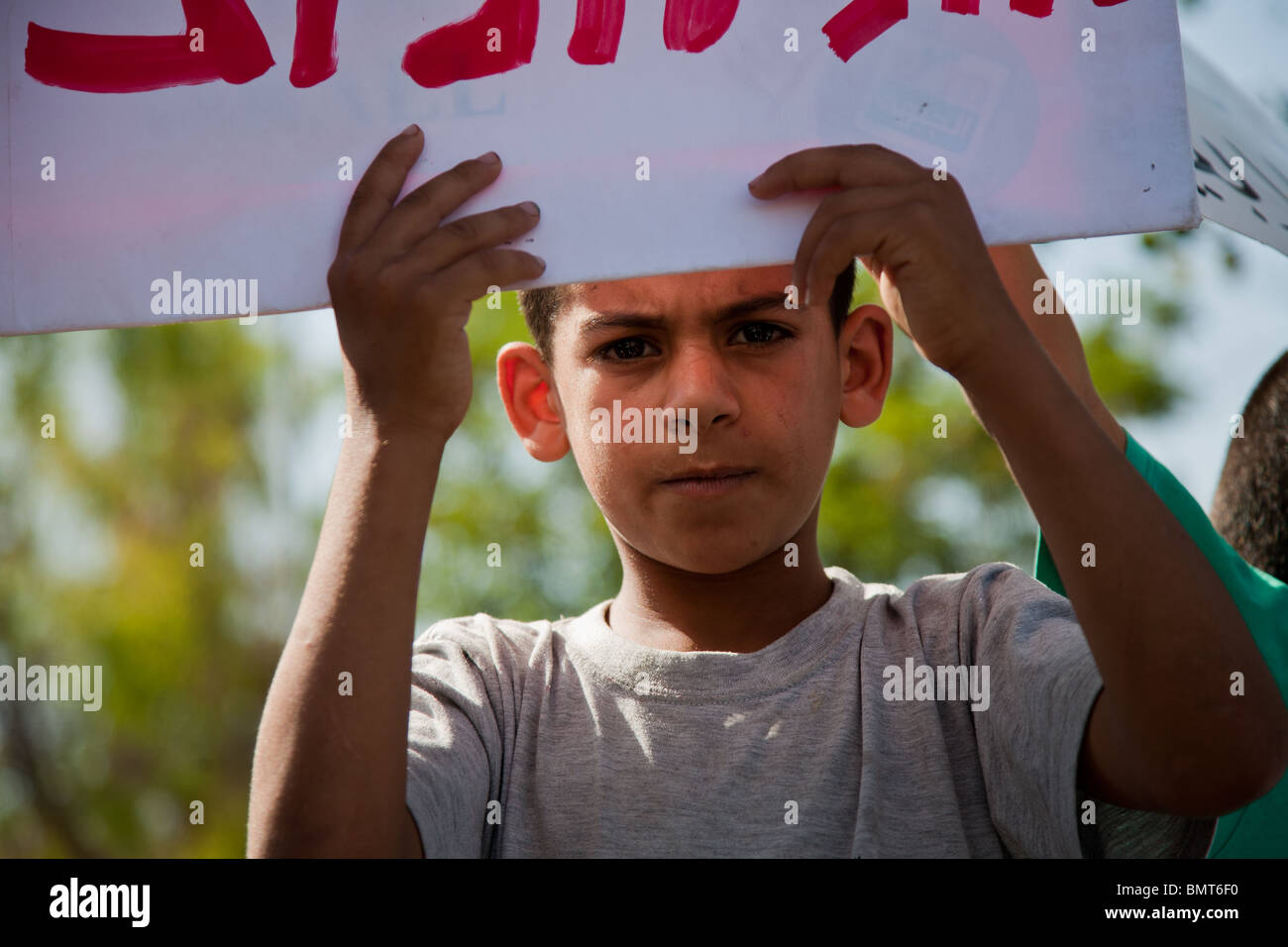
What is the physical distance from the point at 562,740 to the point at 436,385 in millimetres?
550

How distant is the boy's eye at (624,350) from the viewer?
5.85ft

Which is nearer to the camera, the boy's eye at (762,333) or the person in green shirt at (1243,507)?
the boy's eye at (762,333)

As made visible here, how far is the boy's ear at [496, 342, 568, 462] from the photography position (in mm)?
2006

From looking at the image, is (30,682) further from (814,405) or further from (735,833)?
(814,405)

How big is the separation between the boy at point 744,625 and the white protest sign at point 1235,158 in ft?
1.72

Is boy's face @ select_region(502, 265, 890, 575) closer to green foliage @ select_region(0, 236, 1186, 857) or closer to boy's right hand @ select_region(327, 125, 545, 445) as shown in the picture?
boy's right hand @ select_region(327, 125, 545, 445)

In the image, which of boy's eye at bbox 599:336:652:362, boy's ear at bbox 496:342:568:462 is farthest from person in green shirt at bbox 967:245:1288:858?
boy's ear at bbox 496:342:568:462

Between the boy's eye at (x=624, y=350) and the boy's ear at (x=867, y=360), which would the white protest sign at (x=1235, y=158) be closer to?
the boy's ear at (x=867, y=360)

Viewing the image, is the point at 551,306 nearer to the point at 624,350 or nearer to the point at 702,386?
the point at 624,350

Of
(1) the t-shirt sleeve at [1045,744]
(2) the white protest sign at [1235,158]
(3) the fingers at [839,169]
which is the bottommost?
(1) the t-shirt sleeve at [1045,744]

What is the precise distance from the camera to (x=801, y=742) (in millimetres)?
1722

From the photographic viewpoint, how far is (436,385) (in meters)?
1.53

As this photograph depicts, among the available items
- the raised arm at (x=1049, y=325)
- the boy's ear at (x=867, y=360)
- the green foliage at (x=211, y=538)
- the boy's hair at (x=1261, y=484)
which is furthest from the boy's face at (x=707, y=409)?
the green foliage at (x=211, y=538)

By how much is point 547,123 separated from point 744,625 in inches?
29.3
